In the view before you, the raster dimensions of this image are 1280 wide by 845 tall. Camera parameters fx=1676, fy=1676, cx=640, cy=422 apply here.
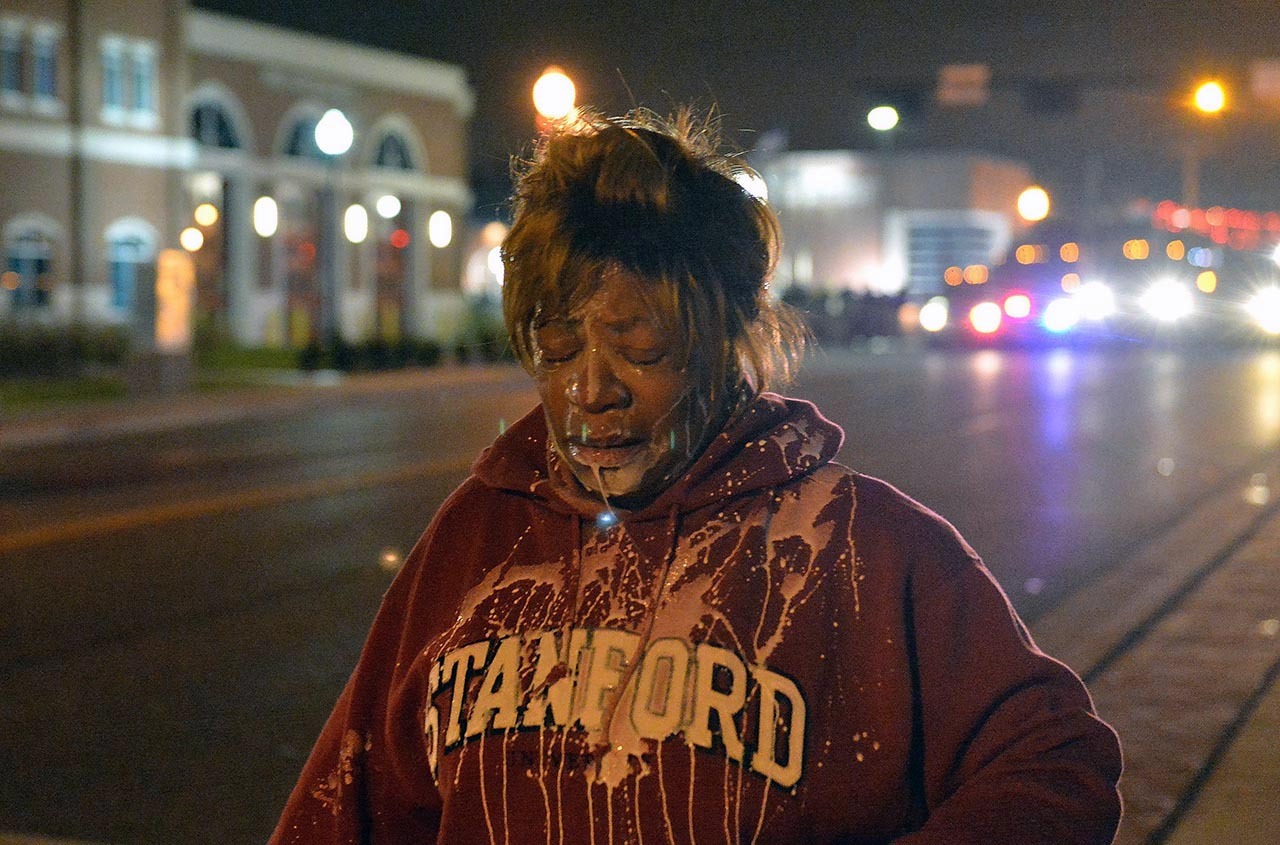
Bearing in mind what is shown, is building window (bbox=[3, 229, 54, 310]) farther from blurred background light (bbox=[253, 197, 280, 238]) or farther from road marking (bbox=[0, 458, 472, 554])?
road marking (bbox=[0, 458, 472, 554])

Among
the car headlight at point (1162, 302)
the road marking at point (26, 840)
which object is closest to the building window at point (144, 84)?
the car headlight at point (1162, 302)

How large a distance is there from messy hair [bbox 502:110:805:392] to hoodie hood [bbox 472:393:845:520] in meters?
0.07

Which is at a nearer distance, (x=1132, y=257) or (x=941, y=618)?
(x=941, y=618)

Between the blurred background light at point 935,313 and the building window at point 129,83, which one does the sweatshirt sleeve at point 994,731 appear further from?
the building window at point 129,83

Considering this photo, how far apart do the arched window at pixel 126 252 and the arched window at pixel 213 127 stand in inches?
162

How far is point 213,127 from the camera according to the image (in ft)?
144

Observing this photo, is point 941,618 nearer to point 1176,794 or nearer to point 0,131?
point 1176,794

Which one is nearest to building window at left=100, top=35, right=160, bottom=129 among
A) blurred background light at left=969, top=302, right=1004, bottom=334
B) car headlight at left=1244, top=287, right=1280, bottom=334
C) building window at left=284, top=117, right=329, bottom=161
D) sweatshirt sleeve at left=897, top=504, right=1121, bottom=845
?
building window at left=284, top=117, right=329, bottom=161

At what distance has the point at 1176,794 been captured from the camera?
518cm

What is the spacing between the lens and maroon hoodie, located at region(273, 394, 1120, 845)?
6.49 ft

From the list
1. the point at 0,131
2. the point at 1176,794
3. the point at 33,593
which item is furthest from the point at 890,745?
the point at 0,131

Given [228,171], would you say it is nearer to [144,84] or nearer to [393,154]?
[144,84]

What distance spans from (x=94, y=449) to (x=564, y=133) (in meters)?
17.0

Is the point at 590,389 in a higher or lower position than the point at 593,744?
higher
